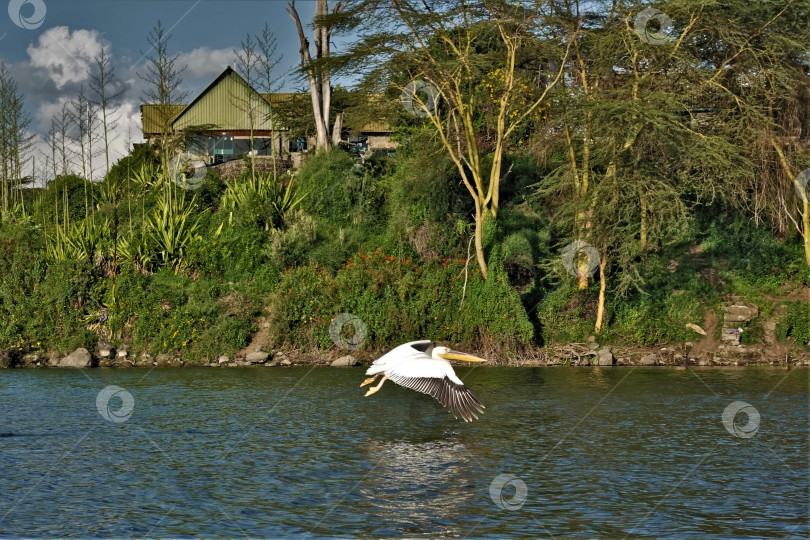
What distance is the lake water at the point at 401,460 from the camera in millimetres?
10812

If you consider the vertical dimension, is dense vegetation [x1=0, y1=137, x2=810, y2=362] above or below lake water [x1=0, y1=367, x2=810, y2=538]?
above

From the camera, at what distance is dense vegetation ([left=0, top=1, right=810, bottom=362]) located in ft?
88.6

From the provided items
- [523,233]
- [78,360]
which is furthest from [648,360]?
[78,360]

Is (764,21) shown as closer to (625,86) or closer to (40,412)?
(625,86)

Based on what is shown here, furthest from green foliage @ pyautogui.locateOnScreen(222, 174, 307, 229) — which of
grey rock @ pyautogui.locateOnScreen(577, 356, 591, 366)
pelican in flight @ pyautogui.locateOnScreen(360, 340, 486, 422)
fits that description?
pelican in flight @ pyautogui.locateOnScreen(360, 340, 486, 422)

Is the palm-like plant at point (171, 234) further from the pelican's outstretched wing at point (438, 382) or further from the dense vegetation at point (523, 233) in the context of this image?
the pelican's outstretched wing at point (438, 382)

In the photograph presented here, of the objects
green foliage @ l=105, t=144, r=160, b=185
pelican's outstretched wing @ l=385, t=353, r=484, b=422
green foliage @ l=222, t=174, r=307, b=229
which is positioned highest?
green foliage @ l=105, t=144, r=160, b=185

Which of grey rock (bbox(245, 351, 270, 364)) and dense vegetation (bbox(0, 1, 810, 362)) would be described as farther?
dense vegetation (bbox(0, 1, 810, 362))

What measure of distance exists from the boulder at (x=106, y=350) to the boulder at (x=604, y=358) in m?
13.6

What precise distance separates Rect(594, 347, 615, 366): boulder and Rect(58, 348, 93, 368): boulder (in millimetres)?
14041

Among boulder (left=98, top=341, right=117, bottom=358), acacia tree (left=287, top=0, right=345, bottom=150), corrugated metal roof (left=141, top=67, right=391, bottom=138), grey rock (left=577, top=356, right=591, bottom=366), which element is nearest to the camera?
grey rock (left=577, top=356, right=591, bottom=366)

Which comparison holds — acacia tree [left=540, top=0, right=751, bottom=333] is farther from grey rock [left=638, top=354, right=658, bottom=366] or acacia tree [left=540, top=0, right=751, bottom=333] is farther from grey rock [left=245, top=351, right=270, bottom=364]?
grey rock [left=245, top=351, right=270, bottom=364]

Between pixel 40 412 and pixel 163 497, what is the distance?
7397 millimetres

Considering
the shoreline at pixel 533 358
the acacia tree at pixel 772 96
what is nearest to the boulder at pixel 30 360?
the shoreline at pixel 533 358
